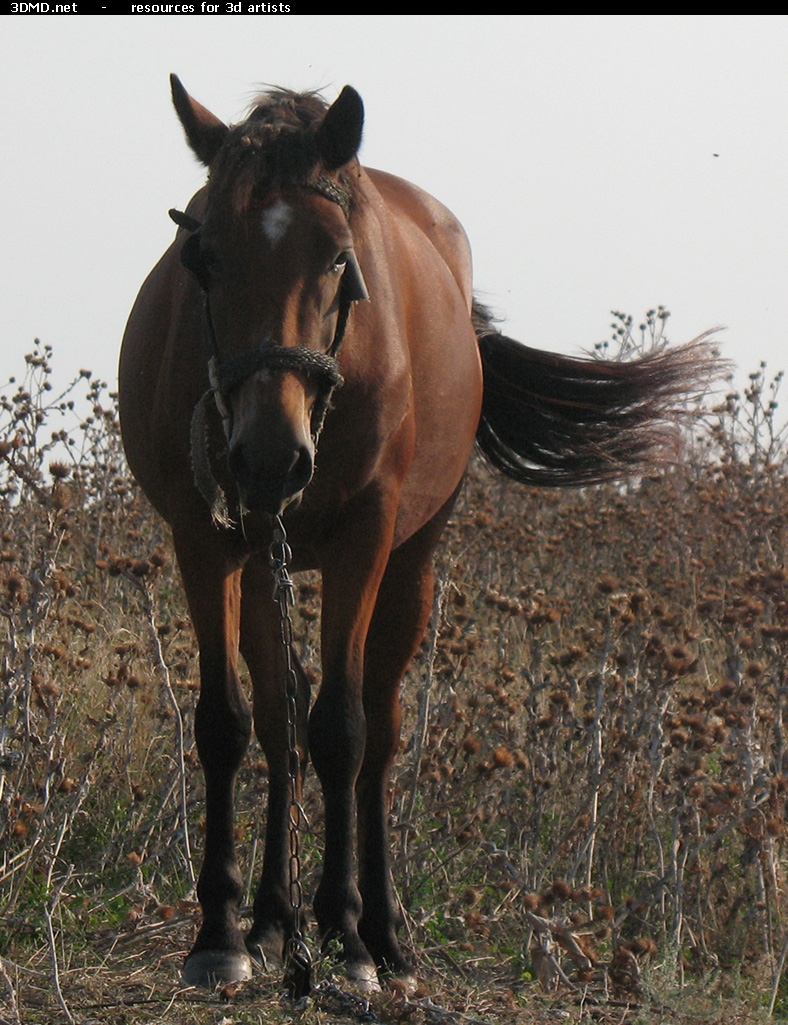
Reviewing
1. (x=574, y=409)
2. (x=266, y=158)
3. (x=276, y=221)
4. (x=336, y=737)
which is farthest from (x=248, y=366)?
(x=574, y=409)

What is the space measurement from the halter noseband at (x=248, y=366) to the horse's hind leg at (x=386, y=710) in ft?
3.47

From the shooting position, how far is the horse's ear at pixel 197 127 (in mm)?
3604

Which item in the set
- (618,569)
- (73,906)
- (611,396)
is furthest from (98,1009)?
(618,569)

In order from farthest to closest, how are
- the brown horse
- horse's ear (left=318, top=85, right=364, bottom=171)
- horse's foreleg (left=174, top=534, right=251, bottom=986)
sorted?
horse's foreleg (left=174, top=534, right=251, bottom=986)
horse's ear (left=318, top=85, right=364, bottom=171)
the brown horse

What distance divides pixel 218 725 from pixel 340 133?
5.23ft

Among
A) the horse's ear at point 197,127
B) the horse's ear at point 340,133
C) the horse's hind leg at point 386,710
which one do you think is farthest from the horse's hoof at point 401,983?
the horse's ear at point 197,127

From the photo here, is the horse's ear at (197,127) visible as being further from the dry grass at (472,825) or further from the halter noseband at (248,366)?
the dry grass at (472,825)

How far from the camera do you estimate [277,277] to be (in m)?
3.18

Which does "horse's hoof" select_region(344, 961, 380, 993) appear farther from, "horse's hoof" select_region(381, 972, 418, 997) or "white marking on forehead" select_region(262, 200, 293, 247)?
"white marking on forehead" select_region(262, 200, 293, 247)

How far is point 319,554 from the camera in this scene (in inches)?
150

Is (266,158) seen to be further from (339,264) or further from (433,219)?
(433,219)

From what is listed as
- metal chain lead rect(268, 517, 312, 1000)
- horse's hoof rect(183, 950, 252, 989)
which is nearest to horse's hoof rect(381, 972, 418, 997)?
metal chain lead rect(268, 517, 312, 1000)

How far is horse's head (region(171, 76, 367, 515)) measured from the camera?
3.03 metres

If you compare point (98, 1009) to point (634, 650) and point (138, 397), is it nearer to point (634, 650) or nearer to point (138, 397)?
point (138, 397)
